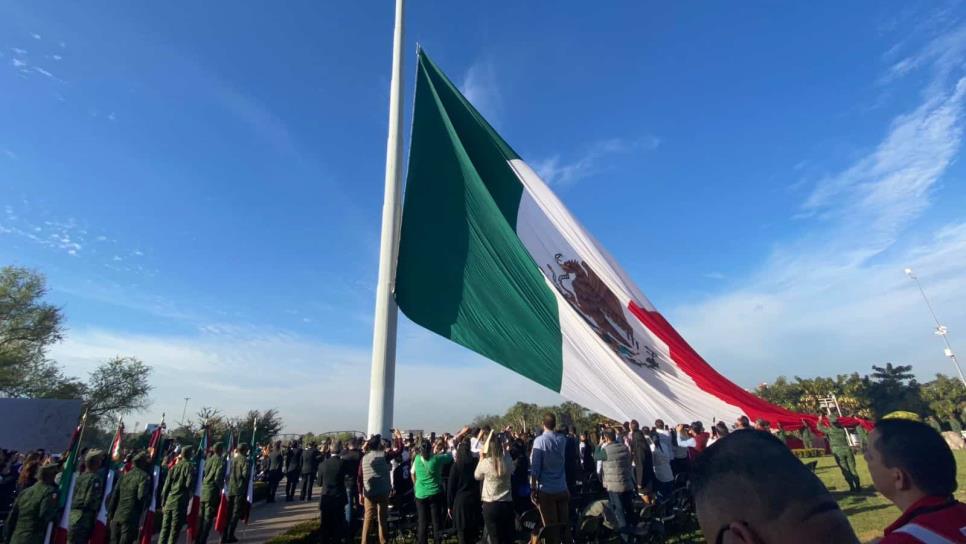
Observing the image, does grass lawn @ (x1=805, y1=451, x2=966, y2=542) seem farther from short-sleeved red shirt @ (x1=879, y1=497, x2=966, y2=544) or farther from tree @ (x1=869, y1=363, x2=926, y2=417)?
tree @ (x1=869, y1=363, x2=926, y2=417)

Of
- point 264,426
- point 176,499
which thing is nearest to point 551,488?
point 176,499

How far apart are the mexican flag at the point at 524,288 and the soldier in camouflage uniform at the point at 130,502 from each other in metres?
5.06

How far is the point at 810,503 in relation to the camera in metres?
1.01

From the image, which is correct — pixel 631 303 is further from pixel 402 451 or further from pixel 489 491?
pixel 402 451

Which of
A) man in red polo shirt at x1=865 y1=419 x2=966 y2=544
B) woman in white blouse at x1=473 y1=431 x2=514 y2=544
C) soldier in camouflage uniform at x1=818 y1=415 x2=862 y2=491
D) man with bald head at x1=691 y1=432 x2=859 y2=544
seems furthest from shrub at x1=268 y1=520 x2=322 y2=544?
soldier in camouflage uniform at x1=818 y1=415 x2=862 y2=491

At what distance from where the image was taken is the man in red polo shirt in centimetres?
178

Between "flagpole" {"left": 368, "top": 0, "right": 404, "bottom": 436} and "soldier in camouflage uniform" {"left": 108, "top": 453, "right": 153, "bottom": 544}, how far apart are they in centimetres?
390

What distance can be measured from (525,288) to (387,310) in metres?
3.24

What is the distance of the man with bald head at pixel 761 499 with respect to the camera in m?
1.00

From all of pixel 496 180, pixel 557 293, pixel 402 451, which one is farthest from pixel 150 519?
pixel 496 180

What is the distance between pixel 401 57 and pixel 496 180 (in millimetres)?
4851

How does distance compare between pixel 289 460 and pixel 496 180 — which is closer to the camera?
pixel 496 180

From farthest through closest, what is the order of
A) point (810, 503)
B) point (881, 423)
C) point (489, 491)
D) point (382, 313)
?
1. point (382, 313)
2. point (489, 491)
3. point (881, 423)
4. point (810, 503)

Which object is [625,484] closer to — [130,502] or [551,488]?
[551,488]
